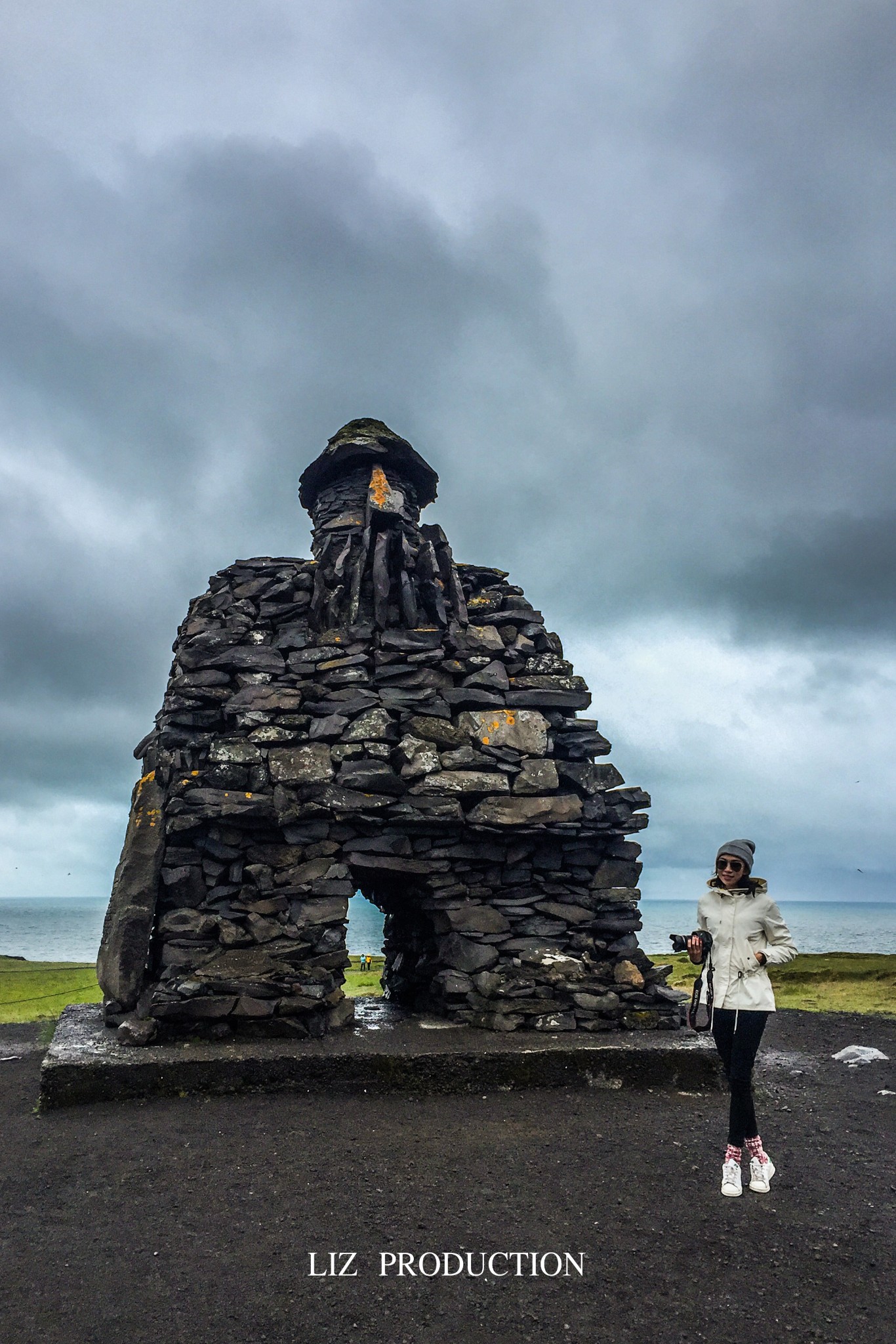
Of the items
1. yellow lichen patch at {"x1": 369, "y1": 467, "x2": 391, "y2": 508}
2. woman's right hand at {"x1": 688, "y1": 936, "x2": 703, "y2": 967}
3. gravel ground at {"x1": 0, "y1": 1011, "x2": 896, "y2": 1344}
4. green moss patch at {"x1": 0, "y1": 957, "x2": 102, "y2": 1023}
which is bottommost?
green moss patch at {"x1": 0, "y1": 957, "x2": 102, "y2": 1023}

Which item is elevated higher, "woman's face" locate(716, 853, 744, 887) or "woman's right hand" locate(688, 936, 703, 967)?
"woman's face" locate(716, 853, 744, 887)

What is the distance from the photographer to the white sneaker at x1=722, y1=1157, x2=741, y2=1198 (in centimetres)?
470

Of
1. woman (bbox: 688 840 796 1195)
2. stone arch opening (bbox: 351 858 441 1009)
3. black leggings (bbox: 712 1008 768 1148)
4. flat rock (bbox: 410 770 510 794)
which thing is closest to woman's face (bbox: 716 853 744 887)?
woman (bbox: 688 840 796 1195)

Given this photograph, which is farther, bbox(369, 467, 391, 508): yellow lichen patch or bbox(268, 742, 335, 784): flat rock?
bbox(369, 467, 391, 508): yellow lichen patch

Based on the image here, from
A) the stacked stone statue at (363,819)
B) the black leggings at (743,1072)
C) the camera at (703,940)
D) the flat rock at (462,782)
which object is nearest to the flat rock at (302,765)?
the stacked stone statue at (363,819)

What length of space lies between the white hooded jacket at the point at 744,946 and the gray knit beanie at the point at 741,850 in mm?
233

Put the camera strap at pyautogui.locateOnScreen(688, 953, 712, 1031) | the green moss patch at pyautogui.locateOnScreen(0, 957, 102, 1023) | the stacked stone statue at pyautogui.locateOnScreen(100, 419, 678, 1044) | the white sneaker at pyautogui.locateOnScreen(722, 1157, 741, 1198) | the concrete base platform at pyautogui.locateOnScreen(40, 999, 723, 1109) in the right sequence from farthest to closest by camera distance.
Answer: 1. the green moss patch at pyautogui.locateOnScreen(0, 957, 102, 1023)
2. the stacked stone statue at pyautogui.locateOnScreen(100, 419, 678, 1044)
3. the concrete base platform at pyautogui.locateOnScreen(40, 999, 723, 1109)
4. the camera strap at pyautogui.locateOnScreen(688, 953, 712, 1031)
5. the white sneaker at pyautogui.locateOnScreen(722, 1157, 741, 1198)

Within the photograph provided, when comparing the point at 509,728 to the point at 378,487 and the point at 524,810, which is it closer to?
the point at 524,810

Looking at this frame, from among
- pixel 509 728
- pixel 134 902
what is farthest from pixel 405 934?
pixel 134 902

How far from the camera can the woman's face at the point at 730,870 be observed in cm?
508

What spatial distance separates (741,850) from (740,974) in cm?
83

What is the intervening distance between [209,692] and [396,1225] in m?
6.38

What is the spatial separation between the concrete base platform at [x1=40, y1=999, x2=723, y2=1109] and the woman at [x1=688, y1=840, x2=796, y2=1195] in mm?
2319

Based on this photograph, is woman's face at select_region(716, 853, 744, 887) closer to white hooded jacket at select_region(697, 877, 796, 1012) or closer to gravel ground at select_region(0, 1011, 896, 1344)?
white hooded jacket at select_region(697, 877, 796, 1012)
